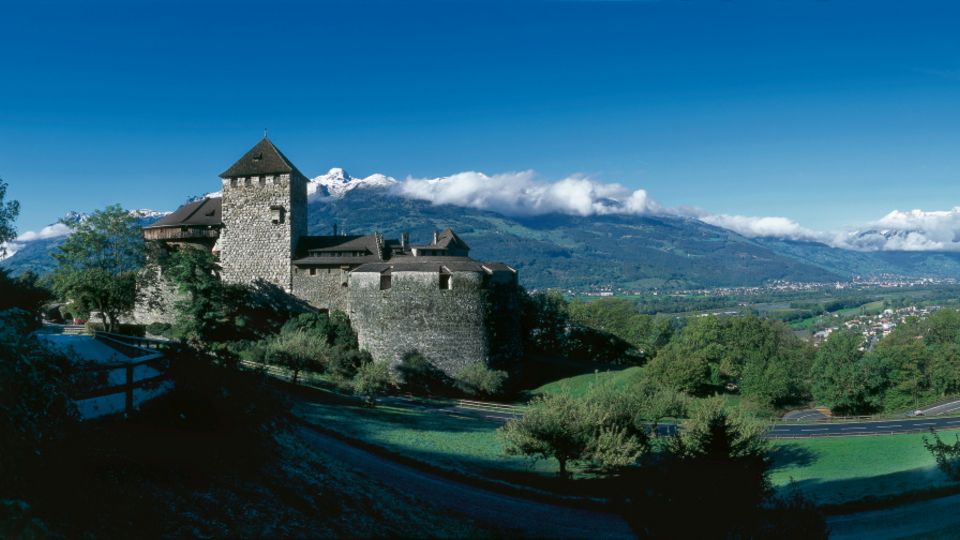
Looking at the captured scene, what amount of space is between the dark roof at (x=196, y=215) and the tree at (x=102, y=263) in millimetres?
3496

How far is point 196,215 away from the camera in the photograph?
46688mm

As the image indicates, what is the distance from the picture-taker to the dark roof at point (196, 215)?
45438 millimetres

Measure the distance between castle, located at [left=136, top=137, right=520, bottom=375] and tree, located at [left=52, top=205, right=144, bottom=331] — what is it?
3185 millimetres

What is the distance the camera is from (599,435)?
66.9 feet

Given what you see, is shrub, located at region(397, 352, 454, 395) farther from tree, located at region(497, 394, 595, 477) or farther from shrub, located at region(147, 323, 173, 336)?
tree, located at region(497, 394, 595, 477)

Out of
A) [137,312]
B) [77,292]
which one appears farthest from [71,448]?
[137,312]

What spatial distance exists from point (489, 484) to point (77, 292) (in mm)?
30967

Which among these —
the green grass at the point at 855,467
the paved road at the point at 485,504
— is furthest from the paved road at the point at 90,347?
the green grass at the point at 855,467

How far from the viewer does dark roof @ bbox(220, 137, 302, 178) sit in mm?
44250

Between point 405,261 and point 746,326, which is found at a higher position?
point 405,261

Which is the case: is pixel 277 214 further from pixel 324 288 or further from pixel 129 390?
pixel 129 390

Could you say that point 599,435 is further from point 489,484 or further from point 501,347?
point 501,347

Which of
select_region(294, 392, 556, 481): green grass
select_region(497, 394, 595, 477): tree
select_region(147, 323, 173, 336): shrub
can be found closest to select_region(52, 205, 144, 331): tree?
select_region(147, 323, 173, 336): shrub

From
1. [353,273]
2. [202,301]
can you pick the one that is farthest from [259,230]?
[353,273]
